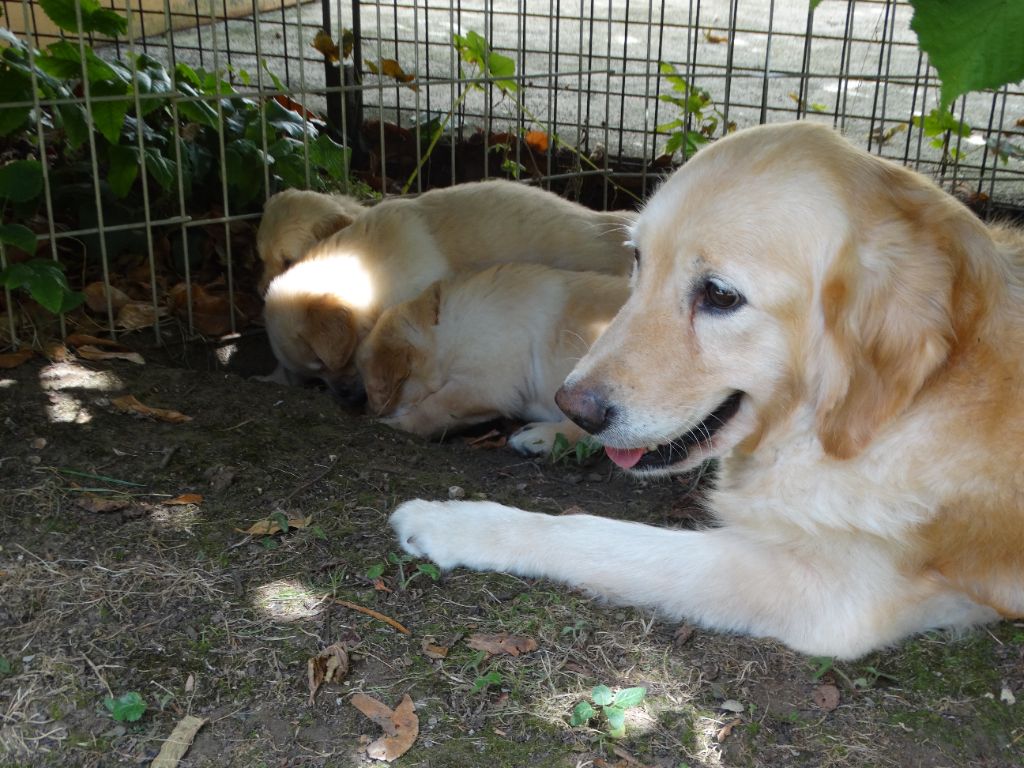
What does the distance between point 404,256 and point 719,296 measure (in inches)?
91.4

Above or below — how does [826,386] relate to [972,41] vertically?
below

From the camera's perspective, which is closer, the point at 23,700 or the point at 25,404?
the point at 23,700

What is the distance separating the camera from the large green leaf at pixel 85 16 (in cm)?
373

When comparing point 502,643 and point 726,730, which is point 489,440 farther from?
point 726,730

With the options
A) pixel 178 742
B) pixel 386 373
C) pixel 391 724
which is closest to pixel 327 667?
pixel 391 724

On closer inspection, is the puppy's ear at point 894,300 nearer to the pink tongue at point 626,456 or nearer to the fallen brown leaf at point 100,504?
the pink tongue at point 626,456

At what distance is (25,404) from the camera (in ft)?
11.2

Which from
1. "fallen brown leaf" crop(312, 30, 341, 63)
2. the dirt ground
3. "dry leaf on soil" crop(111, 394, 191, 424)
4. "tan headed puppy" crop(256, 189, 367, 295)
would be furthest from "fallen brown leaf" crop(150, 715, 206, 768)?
"fallen brown leaf" crop(312, 30, 341, 63)

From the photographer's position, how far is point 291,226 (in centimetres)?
439

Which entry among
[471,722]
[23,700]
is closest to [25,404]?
[23,700]

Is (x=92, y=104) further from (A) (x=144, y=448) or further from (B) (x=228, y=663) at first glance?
(B) (x=228, y=663)

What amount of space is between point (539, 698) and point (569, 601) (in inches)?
14.8

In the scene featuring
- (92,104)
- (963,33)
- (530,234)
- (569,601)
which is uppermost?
(963,33)

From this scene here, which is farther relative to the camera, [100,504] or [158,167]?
[158,167]
